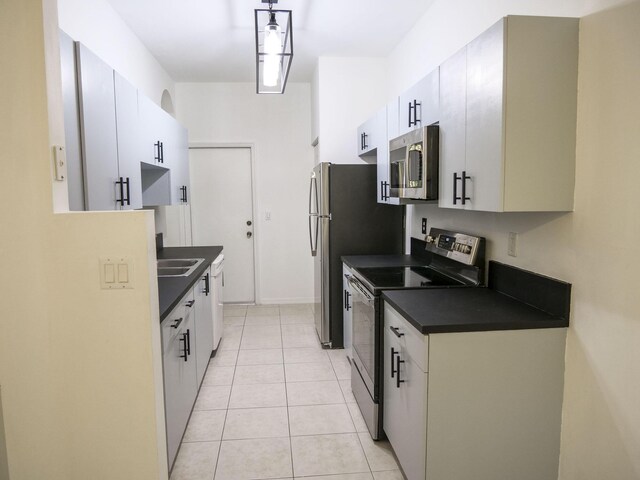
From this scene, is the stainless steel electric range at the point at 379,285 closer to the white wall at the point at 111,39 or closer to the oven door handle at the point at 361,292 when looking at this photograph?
the oven door handle at the point at 361,292

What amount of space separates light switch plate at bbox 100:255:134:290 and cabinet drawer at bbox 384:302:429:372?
1.13 meters

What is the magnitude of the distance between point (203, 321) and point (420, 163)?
1957 mm

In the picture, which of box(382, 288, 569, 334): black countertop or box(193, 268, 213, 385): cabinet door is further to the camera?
box(193, 268, 213, 385): cabinet door

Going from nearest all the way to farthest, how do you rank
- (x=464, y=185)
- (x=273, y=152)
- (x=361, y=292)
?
(x=464, y=185)
(x=361, y=292)
(x=273, y=152)

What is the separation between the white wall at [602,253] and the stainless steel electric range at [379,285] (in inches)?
23.1

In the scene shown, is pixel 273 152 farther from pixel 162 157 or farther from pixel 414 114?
pixel 414 114

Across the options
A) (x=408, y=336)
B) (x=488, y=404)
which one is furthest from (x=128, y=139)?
(x=488, y=404)

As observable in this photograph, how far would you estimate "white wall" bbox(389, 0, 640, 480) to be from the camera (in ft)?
5.05

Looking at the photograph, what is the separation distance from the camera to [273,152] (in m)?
5.62

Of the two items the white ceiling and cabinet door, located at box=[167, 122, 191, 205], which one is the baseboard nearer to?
cabinet door, located at box=[167, 122, 191, 205]

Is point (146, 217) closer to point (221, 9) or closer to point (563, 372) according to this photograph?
point (563, 372)

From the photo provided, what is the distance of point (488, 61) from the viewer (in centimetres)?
184

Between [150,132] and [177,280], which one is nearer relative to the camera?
[177,280]

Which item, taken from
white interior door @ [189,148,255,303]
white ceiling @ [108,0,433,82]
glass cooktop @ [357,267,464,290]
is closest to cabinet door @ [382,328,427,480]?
glass cooktop @ [357,267,464,290]
